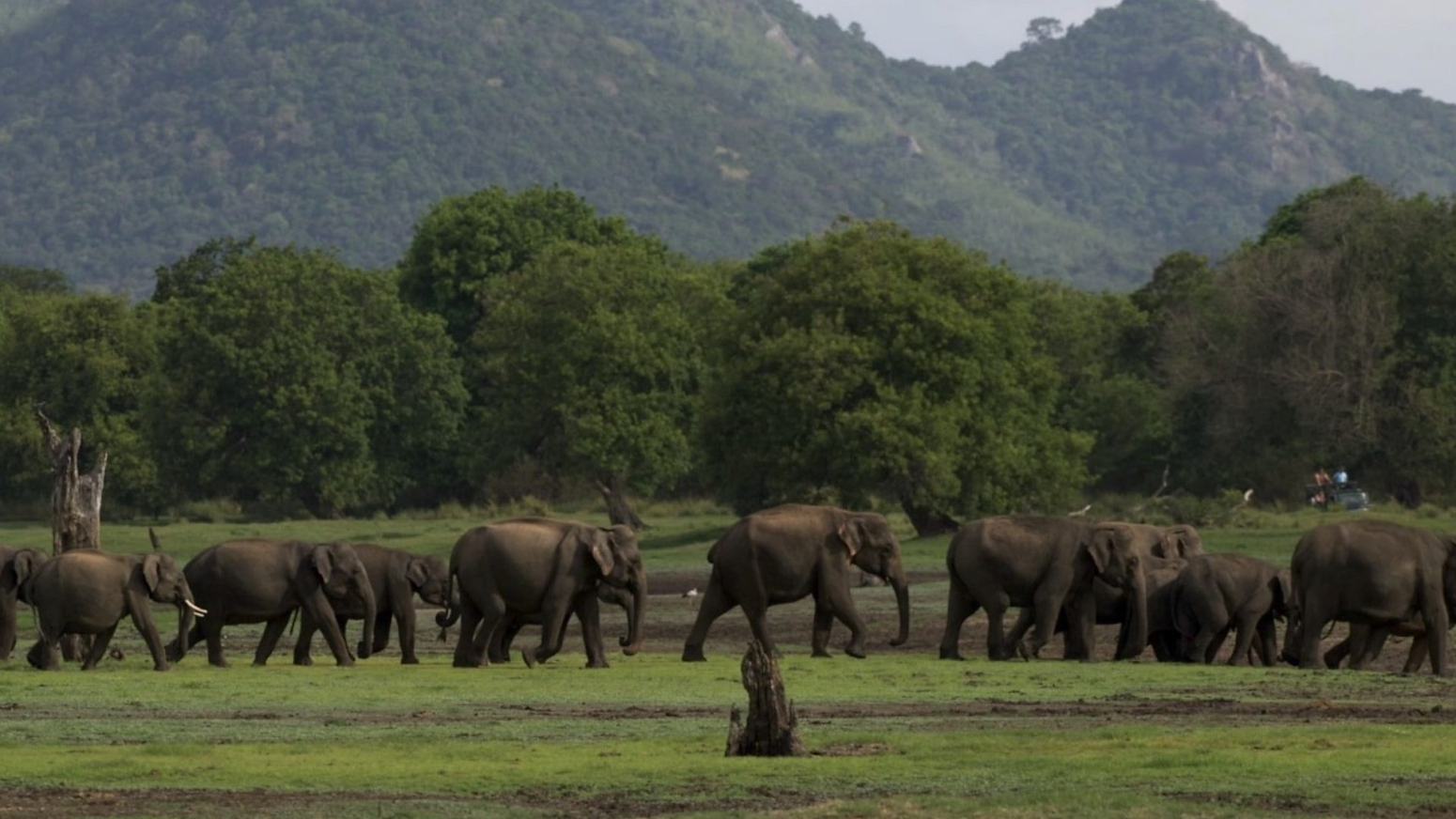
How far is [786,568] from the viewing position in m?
34.9

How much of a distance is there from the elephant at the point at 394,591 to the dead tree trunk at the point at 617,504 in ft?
131

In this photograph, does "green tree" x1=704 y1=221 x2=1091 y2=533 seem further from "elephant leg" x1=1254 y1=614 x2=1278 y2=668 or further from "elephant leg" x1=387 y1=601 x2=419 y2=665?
"elephant leg" x1=1254 y1=614 x2=1278 y2=668

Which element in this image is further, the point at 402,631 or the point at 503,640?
the point at 402,631

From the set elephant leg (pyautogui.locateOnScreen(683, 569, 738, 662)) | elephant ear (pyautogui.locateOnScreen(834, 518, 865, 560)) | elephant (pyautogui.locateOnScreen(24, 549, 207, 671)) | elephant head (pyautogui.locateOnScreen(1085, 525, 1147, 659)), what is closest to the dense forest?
elephant ear (pyautogui.locateOnScreen(834, 518, 865, 560))

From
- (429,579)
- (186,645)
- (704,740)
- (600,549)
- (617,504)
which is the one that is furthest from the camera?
(617,504)

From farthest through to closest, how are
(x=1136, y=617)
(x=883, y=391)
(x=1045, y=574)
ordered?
(x=883, y=391) < (x=1045, y=574) < (x=1136, y=617)

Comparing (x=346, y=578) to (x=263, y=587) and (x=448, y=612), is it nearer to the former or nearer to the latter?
(x=263, y=587)

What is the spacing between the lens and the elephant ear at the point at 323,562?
3316 centimetres

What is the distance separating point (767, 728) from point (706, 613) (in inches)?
555

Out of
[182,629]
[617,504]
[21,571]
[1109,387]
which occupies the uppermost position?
[1109,387]

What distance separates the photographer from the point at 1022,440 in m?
69.7

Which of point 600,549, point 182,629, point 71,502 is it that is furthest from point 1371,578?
point 71,502

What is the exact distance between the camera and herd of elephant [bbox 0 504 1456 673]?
31609mm

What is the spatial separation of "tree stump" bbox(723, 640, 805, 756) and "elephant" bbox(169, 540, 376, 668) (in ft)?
40.9
